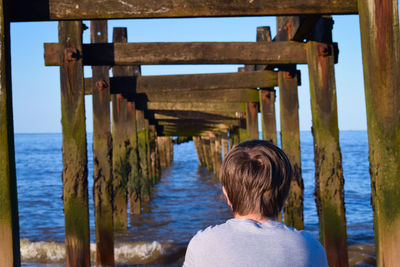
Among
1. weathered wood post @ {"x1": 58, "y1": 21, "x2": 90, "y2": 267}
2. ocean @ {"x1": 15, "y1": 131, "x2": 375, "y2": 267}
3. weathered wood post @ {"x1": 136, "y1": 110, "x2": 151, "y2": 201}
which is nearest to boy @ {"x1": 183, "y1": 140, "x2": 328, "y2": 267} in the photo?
ocean @ {"x1": 15, "y1": 131, "x2": 375, "y2": 267}

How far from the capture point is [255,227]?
4.23 ft

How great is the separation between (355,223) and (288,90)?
5348 millimetres

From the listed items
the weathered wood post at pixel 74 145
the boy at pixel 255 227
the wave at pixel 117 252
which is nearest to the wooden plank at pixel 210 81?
the wave at pixel 117 252

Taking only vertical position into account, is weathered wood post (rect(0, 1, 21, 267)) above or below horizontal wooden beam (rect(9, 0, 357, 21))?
below

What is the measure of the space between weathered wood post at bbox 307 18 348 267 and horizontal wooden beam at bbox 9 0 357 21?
3.01 feet

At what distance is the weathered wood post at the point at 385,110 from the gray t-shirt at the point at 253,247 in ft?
4.83

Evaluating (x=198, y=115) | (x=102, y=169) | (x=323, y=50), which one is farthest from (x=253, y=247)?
(x=198, y=115)

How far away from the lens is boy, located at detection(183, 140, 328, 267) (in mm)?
1236

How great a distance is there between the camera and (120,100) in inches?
312

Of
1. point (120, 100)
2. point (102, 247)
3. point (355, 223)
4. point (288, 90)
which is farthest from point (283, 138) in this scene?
point (355, 223)

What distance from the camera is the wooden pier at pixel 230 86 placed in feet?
8.59

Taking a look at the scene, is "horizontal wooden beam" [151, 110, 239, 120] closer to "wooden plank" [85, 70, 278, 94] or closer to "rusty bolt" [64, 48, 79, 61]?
"wooden plank" [85, 70, 278, 94]

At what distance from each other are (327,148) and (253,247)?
2.99m

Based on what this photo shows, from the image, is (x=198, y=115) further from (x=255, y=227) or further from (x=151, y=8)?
(x=255, y=227)
